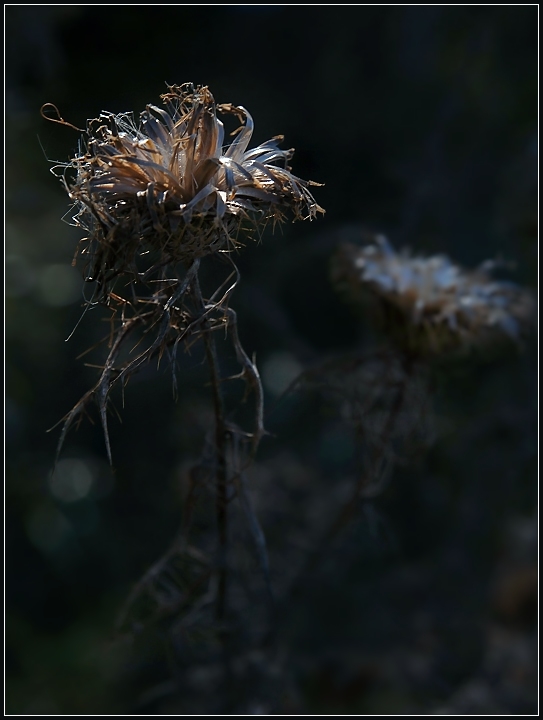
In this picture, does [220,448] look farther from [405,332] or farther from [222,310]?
[405,332]

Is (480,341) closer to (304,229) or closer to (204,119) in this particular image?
(204,119)

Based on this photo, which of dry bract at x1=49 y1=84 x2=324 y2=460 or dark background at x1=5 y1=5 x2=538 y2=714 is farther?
dark background at x1=5 y1=5 x2=538 y2=714

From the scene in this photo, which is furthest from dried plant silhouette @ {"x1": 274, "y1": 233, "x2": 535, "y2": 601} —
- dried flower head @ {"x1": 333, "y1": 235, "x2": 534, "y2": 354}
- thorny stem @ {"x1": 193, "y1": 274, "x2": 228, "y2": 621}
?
thorny stem @ {"x1": 193, "y1": 274, "x2": 228, "y2": 621}

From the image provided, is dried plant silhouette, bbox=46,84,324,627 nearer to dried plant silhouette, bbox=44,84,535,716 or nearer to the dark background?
dried plant silhouette, bbox=44,84,535,716

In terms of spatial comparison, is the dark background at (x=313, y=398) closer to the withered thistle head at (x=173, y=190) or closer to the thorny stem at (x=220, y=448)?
the thorny stem at (x=220, y=448)

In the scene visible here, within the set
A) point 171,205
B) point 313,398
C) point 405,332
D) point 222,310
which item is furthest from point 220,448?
point 313,398

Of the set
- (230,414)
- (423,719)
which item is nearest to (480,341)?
(230,414)
